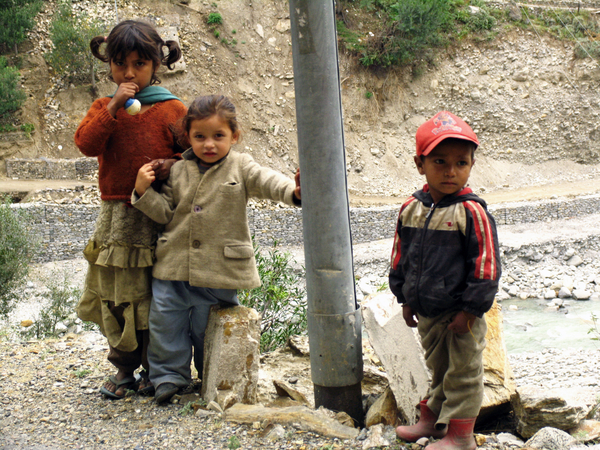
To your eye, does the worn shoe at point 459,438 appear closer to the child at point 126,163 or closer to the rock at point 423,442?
the rock at point 423,442

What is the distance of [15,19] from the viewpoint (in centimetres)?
1973

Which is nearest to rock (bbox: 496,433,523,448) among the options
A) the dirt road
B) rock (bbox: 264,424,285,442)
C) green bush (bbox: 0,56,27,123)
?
rock (bbox: 264,424,285,442)

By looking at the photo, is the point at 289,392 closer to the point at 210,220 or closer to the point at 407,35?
the point at 210,220

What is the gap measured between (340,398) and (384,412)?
0.25 meters

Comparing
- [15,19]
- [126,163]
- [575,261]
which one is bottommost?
[575,261]

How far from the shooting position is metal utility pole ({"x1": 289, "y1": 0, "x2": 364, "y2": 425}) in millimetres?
2412

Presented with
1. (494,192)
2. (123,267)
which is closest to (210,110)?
(123,267)

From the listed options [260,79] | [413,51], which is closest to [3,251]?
[260,79]

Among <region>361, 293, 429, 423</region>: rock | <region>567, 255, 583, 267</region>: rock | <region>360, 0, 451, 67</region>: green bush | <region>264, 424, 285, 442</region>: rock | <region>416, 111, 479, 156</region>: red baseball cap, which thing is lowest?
<region>567, 255, 583, 267</region>: rock

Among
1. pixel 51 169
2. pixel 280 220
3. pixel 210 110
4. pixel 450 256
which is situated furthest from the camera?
pixel 51 169

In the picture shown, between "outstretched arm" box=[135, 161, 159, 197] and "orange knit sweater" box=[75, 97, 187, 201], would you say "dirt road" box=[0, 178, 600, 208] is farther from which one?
"outstretched arm" box=[135, 161, 159, 197]

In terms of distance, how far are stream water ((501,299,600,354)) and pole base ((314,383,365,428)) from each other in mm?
5316

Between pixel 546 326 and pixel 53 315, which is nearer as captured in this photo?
pixel 53 315

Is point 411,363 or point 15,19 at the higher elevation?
point 15,19
